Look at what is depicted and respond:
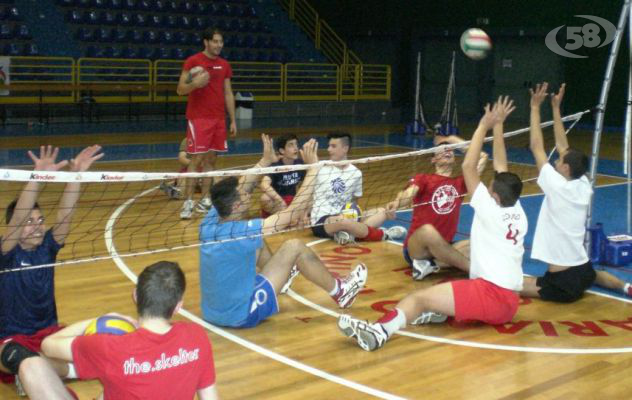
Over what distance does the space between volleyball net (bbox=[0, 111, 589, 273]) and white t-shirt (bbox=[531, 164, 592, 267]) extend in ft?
3.30

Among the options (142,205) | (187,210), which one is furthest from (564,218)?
(142,205)

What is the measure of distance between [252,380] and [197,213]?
5.37 metres

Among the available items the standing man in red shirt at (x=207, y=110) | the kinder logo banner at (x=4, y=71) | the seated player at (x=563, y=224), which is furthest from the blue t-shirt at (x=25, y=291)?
the kinder logo banner at (x=4, y=71)

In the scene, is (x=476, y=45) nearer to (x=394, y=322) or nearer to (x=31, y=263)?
(x=394, y=322)

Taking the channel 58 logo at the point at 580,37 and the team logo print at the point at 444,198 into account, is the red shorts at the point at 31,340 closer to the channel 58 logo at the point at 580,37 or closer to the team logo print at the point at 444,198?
the team logo print at the point at 444,198

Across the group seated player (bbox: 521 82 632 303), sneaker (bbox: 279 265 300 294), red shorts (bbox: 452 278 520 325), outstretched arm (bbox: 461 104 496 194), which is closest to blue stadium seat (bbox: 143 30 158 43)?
sneaker (bbox: 279 265 300 294)

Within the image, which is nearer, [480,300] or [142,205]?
[480,300]

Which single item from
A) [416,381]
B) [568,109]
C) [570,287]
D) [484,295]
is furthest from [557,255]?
[568,109]

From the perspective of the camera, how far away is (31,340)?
4.94 meters

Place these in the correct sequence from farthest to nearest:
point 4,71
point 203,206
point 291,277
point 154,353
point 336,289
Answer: point 4,71 → point 203,206 → point 291,277 → point 336,289 → point 154,353

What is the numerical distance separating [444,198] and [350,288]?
178 centimetres

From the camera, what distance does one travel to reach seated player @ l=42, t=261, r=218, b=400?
137 inches

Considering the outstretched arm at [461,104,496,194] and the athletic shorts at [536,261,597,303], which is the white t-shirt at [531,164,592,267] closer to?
→ the athletic shorts at [536,261,597,303]

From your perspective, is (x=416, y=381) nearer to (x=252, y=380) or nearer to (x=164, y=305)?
(x=252, y=380)
